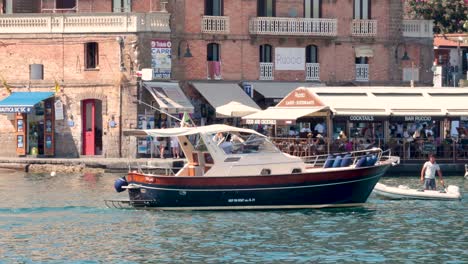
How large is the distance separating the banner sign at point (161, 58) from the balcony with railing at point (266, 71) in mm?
4799

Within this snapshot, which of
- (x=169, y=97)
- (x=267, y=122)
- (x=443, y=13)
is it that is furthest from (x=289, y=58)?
(x=443, y=13)

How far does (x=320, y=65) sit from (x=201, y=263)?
34.5 meters

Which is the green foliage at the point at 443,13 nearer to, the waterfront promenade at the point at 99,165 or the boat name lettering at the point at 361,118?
the waterfront promenade at the point at 99,165

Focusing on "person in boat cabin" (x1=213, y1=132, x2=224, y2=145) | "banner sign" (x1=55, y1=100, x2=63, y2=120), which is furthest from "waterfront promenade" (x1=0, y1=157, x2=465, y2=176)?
"person in boat cabin" (x1=213, y1=132, x2=224, y2=145)

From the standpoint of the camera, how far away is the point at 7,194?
50.3 metres

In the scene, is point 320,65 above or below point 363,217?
above

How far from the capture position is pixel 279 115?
195ft

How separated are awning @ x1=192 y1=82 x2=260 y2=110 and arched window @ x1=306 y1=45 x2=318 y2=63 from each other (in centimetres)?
410

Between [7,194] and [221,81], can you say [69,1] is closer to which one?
[221,81]

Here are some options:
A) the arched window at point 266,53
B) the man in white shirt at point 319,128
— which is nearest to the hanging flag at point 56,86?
the arched window at point 266,53

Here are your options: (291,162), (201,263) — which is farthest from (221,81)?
(201,263)

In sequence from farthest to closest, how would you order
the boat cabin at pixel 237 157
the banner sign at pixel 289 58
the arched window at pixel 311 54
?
the arched window at pixel 311 54 → the banner sign at pixel 289 58 → the boat cabin at pixel 237 157

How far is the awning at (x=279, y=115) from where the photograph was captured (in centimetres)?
5886

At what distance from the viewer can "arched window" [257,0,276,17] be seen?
220 ft
